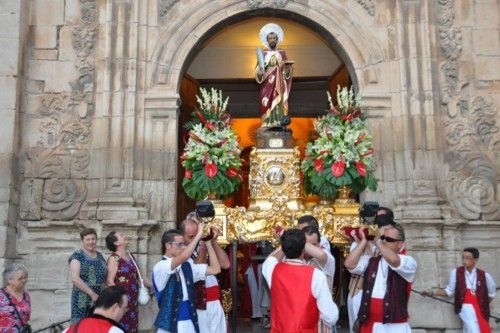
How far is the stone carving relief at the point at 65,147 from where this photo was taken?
8.62 m

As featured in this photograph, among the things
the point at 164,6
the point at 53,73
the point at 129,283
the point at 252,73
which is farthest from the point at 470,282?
the point at 252,73

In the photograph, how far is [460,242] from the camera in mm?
8461

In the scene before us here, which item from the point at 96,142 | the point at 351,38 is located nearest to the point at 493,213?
the point at 351,38

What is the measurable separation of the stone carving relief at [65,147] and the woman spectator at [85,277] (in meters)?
2.70

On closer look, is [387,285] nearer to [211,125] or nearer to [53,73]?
[211,125]

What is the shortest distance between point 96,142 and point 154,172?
38.2 inches

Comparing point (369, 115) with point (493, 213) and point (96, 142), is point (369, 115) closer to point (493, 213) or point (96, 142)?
point (493, 213)

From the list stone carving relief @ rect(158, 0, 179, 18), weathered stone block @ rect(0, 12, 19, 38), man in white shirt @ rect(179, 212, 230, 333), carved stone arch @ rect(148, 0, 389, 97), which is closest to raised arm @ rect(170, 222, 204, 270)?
man in white shirt @ rect(179, 212, 230, 333)

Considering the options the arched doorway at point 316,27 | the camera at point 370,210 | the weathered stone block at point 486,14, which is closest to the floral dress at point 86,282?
the camera at point 370,210

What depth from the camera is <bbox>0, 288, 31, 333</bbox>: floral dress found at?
16.5 feet

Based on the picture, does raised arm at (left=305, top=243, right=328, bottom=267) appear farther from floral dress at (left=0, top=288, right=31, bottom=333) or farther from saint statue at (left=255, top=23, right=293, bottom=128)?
saint statue at (left=255, top=23, right=293, bottom=128)

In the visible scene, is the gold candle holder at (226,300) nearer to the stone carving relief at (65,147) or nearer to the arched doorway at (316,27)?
the stone carving relief at (65,147)

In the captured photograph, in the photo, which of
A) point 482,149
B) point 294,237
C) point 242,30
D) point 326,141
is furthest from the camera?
point 242,30

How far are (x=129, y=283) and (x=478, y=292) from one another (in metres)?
4.44
